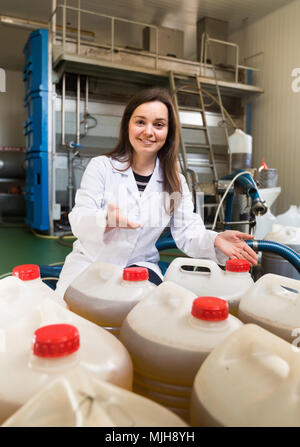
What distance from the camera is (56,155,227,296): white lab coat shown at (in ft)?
3.92

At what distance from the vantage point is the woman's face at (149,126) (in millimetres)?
1212

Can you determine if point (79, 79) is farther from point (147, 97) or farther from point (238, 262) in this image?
point (238, 262)

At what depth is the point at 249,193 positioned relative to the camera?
1.38m

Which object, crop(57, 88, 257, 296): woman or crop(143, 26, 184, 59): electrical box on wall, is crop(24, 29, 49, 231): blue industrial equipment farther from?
crop(57, 88, 257, 296): woman

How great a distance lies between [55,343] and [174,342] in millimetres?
155

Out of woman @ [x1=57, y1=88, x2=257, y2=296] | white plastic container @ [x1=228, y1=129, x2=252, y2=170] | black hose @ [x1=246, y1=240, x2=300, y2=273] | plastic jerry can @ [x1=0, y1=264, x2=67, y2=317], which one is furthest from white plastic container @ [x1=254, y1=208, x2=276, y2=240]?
plastic jerry can @ [x1=0, y1=264, x2=67, y2=317]

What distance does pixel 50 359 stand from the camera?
351 mm

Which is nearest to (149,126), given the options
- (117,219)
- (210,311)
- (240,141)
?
(117,219)

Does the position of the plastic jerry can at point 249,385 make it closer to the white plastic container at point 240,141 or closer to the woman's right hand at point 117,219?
the woman's right hand at point 117,219

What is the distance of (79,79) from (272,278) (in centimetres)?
414

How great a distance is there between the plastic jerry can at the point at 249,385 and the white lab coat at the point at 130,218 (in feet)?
2.46

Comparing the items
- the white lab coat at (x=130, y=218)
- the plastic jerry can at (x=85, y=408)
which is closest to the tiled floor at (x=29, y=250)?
the white lab coat at (x=130, y=218)

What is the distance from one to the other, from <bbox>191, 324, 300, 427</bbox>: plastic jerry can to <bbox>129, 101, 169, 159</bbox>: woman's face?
3.06ft

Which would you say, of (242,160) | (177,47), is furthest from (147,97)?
(177,47)
